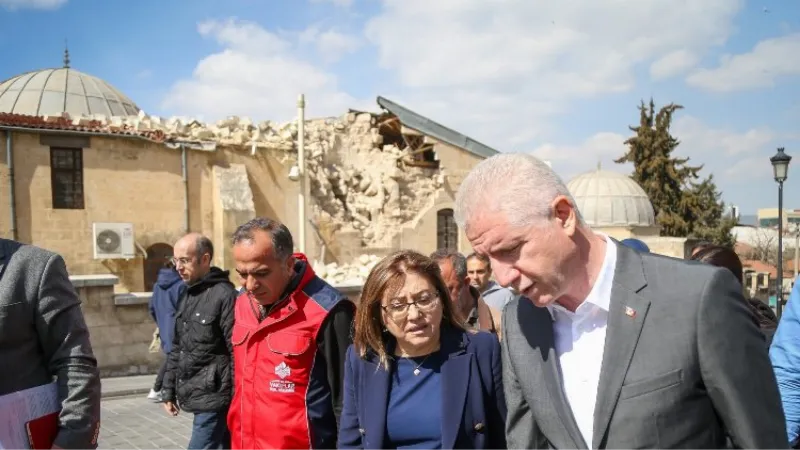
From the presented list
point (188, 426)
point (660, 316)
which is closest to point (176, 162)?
point (188, 426)

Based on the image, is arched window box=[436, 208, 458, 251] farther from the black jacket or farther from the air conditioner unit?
the black jacket

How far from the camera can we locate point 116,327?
9828 mm

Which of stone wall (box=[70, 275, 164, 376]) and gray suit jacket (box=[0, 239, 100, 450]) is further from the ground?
gray suit jacket (box=[0, 239, 100, 450])

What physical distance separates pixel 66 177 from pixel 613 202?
20.0 m

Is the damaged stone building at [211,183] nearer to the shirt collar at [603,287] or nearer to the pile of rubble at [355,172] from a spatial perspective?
the pile of rubble at [355,172]

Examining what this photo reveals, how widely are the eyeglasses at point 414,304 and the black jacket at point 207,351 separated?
5.54 feet

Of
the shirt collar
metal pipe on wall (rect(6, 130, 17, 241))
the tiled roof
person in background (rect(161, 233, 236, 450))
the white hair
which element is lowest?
person in background (rect(161, 233, 236, 450))

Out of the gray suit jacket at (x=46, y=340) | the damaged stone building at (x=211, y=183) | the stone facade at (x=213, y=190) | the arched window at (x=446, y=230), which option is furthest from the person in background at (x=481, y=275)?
the arched window at (x=446, y=230)

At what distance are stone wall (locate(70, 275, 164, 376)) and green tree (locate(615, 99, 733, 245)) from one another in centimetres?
3274

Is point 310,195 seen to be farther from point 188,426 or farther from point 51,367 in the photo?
point 51,367

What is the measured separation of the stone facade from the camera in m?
15.8

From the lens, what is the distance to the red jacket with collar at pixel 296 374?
319 cm

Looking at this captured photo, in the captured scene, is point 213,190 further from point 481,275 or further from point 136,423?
point 481,275

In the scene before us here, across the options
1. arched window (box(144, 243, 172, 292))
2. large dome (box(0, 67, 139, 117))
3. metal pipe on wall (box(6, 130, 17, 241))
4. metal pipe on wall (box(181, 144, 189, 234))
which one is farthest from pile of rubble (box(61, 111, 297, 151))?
large dome (box(0, 67, 139, 117))
